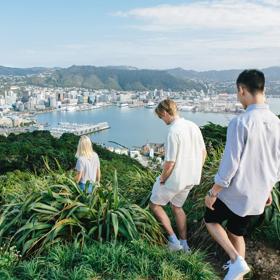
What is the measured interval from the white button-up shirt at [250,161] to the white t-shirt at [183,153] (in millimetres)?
704

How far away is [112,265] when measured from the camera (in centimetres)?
292

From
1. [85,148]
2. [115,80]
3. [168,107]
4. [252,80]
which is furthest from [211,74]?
[252,80]

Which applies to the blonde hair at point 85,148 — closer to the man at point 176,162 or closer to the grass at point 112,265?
the man at point 176,162

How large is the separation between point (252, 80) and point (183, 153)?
39.5 inches

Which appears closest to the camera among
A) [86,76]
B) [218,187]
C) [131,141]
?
[218,187]

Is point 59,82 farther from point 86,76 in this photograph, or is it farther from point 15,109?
point 15,109

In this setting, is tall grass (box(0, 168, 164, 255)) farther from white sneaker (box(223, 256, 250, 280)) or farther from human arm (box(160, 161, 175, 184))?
white sneaker (box(223, 256, 250, 280))

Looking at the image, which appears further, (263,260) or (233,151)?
(263,260)

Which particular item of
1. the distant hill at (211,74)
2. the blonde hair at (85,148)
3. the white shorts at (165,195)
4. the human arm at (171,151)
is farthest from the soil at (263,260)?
the distant hill at (211,74)

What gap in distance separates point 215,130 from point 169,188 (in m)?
3.67

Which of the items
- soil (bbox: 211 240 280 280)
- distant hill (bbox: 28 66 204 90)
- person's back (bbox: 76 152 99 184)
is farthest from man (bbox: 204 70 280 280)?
distant hill (bbox: 28 66 204 90)

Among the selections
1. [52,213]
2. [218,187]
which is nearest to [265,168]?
[218,187]

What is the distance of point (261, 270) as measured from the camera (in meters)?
3.48

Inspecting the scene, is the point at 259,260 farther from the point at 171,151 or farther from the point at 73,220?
the point at 73,220
